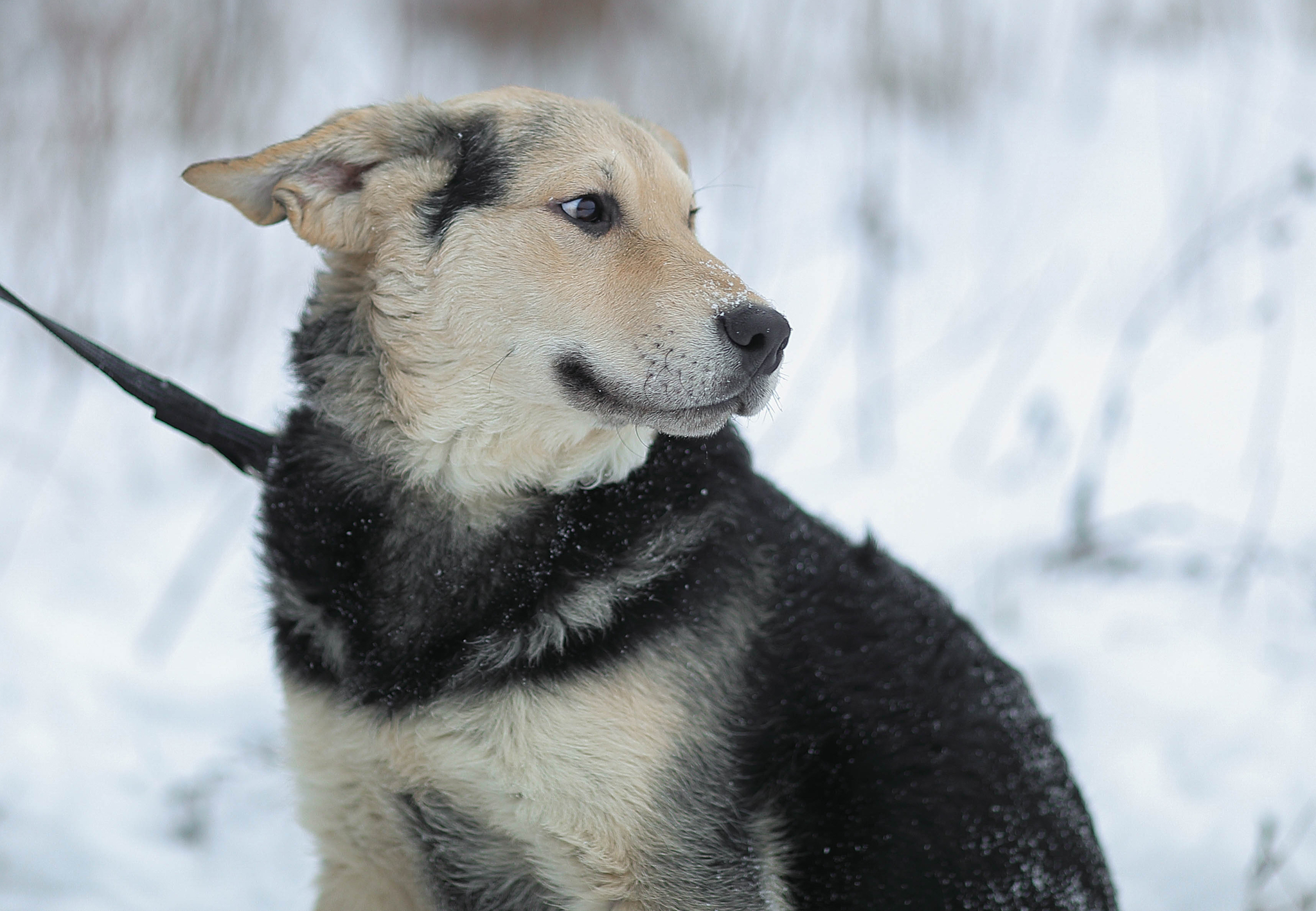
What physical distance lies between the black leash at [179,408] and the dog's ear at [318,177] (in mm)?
494

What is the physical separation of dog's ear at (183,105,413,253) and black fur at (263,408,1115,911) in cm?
47

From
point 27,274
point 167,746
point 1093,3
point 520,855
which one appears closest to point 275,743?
point 167,746

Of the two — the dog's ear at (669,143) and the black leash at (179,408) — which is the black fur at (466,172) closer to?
the dog's ear at (669,143)

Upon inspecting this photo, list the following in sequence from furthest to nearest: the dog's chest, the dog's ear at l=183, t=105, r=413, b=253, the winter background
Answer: the winter background
the dog's ear at l=183, t=105, r=413, b=253
the dog's chest

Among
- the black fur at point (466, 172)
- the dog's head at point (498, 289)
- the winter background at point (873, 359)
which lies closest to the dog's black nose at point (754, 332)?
the dog's head at point (498, 289)

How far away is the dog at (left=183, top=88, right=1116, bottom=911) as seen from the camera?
2141 millimetres

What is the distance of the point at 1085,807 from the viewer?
8.50ft

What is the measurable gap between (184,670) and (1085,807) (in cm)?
308

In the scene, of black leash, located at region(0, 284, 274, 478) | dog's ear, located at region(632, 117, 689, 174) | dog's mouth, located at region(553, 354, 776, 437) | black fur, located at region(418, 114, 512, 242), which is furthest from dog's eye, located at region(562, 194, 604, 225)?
black leash, located at region(0, 284, 274, 478)

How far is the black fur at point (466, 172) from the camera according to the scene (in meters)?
2.36

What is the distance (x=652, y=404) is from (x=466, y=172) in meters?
0.72

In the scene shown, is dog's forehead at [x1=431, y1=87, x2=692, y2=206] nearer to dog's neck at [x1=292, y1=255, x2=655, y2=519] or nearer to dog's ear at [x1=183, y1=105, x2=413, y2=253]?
dog's ear at [x1=183, y1=105, x2=413, y2=253]

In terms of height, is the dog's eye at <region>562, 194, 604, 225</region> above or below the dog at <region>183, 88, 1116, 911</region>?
above

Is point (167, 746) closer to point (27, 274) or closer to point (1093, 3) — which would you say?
point (27, 274)
